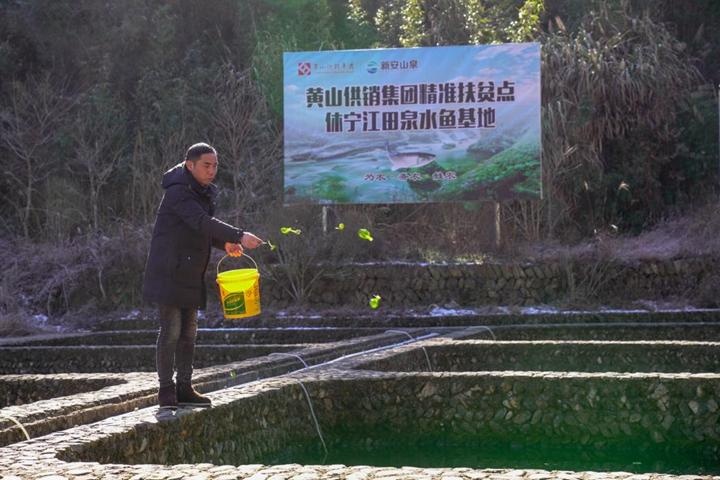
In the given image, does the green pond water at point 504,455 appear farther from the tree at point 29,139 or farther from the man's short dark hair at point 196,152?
the tree at point 29,139

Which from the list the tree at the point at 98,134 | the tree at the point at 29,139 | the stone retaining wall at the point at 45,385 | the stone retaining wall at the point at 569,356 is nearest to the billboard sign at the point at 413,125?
the tree at the point at 98,134

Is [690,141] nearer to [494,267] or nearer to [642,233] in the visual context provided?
[642,233]

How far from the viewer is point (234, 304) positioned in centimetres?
749

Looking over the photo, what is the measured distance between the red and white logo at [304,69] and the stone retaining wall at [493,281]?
151 inches

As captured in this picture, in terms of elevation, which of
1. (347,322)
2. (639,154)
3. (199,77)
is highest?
(199,77)

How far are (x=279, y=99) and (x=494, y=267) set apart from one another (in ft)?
27.1

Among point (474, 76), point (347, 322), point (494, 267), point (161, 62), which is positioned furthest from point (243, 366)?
point (161, 62)

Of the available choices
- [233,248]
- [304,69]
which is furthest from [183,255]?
[304,69]

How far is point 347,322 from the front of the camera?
57.6 ft

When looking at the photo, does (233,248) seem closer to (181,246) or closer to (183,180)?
(181,246)

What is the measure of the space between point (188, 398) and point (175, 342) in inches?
13.9

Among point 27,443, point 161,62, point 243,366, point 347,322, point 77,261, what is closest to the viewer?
point 27,443

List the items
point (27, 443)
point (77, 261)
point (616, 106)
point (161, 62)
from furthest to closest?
point (161, 62) → point (616, 106) → point (77, 261) → point (27, 443)

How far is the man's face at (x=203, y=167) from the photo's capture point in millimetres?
7027
